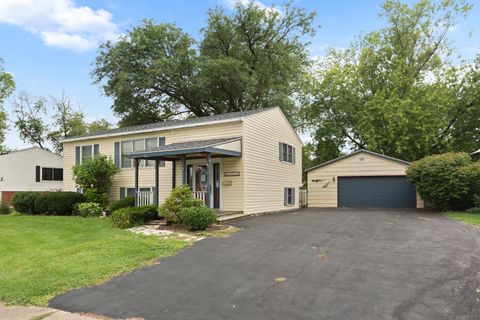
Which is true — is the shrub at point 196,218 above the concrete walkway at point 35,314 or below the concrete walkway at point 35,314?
above

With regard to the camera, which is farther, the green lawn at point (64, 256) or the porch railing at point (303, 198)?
the porch railing at point (303, 198)

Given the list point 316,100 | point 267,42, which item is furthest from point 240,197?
point 267,42

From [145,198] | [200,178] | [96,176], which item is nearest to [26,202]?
[96,176]

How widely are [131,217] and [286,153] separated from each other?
A: 9.63 meters

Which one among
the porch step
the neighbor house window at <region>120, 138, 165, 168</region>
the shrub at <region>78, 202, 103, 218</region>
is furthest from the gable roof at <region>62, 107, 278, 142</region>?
the shrub at <region>78, 202, 103, 218</region>

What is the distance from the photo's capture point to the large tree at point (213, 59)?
95.7ft

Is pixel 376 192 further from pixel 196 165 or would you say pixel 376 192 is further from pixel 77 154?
A: pixel 77 154

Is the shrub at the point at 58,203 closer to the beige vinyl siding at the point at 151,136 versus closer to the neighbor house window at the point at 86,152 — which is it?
the beige vinyl siding at the point at 151,136

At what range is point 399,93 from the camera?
27.3 metres

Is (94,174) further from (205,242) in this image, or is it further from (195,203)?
(205,242)

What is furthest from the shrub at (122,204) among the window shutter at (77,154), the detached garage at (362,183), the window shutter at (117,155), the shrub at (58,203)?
the detached garage at (362,183)

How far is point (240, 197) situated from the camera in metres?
15.0

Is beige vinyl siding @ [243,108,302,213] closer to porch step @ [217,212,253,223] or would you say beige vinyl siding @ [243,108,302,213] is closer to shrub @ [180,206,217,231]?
porch step @ [217,212,253,223]

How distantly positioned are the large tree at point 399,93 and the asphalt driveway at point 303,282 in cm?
1702
